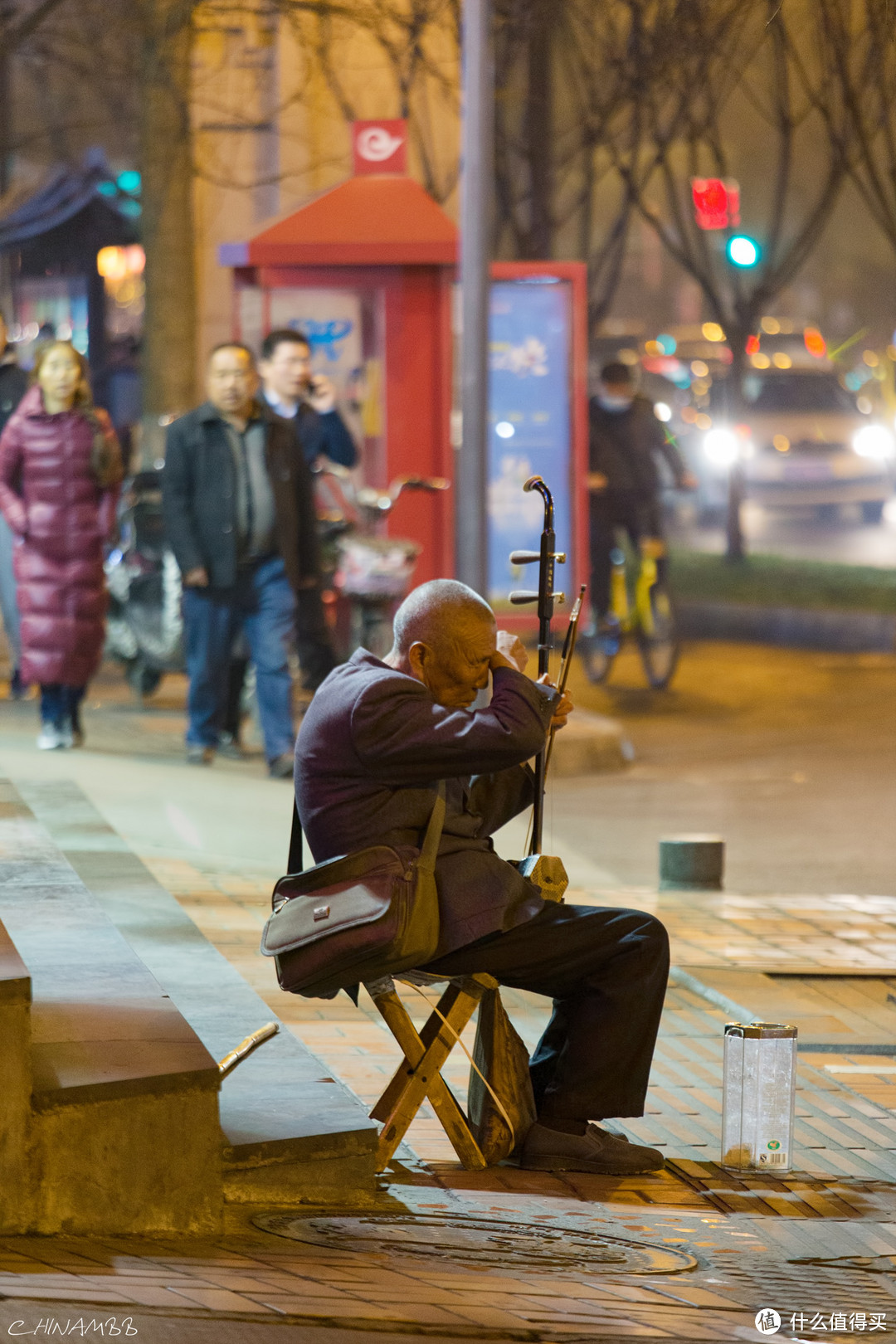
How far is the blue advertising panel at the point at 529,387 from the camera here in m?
13.4

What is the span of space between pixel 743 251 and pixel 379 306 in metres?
6.17

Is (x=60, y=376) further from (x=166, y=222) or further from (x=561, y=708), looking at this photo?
(x=561, y=708)

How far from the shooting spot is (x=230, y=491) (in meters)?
10.2

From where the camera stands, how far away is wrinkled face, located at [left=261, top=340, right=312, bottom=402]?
37.3 feet

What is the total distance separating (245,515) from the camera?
404 inches

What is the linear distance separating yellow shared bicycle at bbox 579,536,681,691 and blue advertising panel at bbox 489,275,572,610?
0.97 m

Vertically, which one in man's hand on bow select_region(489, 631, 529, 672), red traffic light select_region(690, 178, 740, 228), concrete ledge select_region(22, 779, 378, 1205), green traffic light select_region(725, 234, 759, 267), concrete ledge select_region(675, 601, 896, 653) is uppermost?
red traffic light select_region(690, 178, 740, 228)

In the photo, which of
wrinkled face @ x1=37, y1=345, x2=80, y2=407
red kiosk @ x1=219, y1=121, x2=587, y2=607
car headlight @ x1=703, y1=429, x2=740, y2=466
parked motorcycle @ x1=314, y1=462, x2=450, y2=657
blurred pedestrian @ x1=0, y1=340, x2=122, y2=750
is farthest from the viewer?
car headlight @ x1=703, y1=429, x2=740, y2=466

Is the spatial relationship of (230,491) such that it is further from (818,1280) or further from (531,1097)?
(818,1280)

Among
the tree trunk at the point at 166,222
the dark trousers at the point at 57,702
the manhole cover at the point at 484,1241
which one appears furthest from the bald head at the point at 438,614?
the tree trunk at the point at 166,222

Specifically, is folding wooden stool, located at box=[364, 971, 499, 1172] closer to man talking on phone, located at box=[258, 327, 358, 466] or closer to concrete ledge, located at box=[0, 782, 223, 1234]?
concrete ledge, located at box=[0, 782, 223, 1234]

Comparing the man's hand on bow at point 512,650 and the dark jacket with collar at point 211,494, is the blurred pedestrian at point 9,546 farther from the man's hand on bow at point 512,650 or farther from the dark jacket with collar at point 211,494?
the man's hand on bow at point 512,650

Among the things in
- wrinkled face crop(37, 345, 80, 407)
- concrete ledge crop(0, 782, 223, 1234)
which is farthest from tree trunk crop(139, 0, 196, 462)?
concrete ledge crop(0, 782, 223, 1234)

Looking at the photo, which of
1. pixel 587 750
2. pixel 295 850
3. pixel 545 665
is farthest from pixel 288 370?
pixel 295 850
